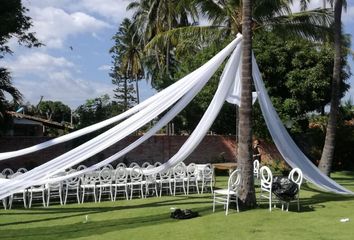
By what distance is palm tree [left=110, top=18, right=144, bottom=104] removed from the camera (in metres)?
37.7

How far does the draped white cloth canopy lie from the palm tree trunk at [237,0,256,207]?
0.83 metres

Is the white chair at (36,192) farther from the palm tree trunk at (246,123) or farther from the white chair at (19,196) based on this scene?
the palm tree trunk at (246,123)

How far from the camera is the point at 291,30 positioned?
16062mm

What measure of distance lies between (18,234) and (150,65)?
3187 centimetres

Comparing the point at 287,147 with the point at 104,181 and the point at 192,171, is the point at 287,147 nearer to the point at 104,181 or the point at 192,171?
the point at 192,171

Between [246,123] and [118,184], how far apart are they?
3.65 metres

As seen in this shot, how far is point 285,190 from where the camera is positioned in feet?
32.2

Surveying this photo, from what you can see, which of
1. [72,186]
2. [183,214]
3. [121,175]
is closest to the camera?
[183,214]

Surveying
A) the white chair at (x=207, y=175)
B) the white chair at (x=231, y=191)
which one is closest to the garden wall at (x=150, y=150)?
the white chair at (x=207, y=175)

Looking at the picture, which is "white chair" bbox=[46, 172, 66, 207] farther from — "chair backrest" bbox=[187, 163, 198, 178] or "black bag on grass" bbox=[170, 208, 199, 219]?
"chair backrest" bbox=[187, 163, 198, 178]

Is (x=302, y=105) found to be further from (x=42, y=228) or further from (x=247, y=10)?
(x=42, y=228)

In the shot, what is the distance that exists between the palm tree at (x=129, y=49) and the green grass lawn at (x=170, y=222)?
1021 inches

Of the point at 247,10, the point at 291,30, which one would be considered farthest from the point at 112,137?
the point at 291,30

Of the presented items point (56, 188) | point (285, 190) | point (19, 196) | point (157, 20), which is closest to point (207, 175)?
point (285, 190)
